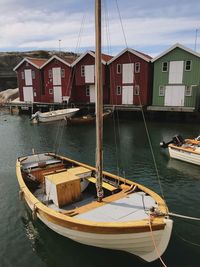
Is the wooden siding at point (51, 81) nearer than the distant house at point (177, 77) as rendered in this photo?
No

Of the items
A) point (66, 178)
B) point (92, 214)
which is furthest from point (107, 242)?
point (66, 178)

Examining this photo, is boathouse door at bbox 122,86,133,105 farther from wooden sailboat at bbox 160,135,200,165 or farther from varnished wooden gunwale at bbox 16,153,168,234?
varnished wooden gunwale at bbox 16,153,168,234

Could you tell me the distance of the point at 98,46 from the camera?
8719 mm

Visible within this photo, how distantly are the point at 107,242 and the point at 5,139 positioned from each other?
24.5 metres

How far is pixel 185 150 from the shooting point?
1916 cm

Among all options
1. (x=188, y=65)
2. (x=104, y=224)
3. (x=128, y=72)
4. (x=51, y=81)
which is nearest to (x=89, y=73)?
(x=128, y=72)

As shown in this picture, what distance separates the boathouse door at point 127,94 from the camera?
40.0 m

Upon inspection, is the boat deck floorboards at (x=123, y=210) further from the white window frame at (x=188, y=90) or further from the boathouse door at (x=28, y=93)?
the boathouse door at (x=28, y=93)

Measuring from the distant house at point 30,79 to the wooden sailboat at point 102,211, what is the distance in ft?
133

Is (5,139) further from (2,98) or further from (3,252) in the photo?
(2,98)

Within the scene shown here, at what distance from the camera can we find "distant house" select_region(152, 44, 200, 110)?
34906 mm

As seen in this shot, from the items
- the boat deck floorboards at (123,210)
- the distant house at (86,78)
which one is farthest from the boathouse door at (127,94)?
the boat deck floorboards at (123,210)

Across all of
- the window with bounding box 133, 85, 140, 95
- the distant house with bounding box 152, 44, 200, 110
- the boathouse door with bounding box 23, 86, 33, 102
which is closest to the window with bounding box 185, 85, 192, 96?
the distant house with bounding box 152, 44, 200, 110

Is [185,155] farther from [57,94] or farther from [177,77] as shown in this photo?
[57,94]
